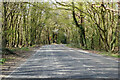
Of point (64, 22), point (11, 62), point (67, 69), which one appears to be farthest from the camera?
point (64, 22)

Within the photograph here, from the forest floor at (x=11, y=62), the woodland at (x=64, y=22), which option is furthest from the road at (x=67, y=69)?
the woodland at (x=64, y=22)

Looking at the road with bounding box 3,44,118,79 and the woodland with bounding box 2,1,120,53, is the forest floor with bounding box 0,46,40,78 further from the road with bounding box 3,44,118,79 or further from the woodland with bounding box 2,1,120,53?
the woodland with bounding box 2,1,120,53

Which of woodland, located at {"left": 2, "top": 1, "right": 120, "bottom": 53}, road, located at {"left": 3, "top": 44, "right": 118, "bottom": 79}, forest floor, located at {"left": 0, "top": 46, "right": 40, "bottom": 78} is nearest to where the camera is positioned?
road, located at {"left": 3, "top": 44, "right": 118, "bottom": 79}

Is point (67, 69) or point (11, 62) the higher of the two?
point (67, 69)

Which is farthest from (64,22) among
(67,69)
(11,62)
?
(67,69)

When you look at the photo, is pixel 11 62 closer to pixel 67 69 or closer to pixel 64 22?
pixel 67 69

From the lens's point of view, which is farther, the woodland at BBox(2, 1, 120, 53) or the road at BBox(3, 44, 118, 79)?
the woodland at BBox(2, 1, 120, 53)

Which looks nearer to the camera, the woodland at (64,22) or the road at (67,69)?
the road at (67,69)

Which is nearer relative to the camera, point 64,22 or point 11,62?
point 11,62

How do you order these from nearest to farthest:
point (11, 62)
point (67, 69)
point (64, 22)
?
point (67, 69) < point (11, 62) < point (64, 22)

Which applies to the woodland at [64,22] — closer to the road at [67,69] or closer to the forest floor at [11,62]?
the forest floor at [11,62]

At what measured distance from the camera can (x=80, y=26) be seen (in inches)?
1257

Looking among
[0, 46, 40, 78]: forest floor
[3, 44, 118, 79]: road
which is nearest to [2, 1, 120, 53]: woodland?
[0, 46, 40, 78]: forest floor

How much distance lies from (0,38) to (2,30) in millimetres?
696
